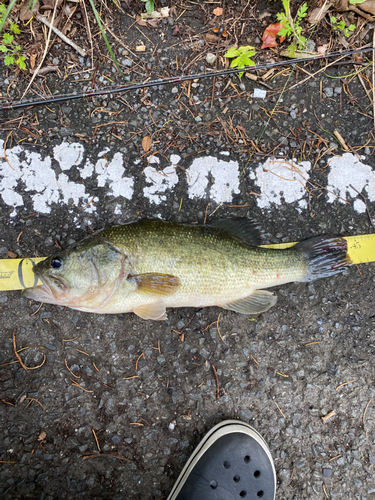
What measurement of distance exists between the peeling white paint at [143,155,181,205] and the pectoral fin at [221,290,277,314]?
1355 millimetres

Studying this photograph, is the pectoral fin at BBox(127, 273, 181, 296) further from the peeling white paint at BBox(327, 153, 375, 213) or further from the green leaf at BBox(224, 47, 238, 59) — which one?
the green leaf at BBox(224, 47, 238, 59)

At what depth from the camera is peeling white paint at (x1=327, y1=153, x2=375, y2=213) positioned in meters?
3.45

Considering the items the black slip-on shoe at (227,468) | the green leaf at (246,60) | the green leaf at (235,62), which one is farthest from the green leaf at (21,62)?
the black slip-on shoe at (227,468)

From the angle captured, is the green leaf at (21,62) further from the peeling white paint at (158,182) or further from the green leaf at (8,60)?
the peeling white paint at (158,182)

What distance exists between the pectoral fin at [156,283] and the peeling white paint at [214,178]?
104 centimetres

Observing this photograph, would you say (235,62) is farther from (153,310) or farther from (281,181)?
(153,310)

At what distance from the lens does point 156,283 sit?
280 cm

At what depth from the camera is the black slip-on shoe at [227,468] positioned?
125 inches

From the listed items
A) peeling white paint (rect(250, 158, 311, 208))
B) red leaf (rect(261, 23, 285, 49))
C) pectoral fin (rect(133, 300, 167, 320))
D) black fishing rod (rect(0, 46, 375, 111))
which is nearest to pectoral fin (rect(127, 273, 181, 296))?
pectoral fin (rect(133, 300, 167, 320))

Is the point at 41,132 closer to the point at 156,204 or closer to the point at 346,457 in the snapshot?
the point at 156,204

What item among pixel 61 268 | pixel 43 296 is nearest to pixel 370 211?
pixel 61 268

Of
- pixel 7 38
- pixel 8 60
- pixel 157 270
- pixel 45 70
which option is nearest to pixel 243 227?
pixel 157 270

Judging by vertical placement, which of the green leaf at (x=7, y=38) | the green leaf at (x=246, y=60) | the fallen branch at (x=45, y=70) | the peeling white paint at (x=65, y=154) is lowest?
the peeling white paint at (x=65, y=154)

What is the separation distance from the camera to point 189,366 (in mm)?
3270
